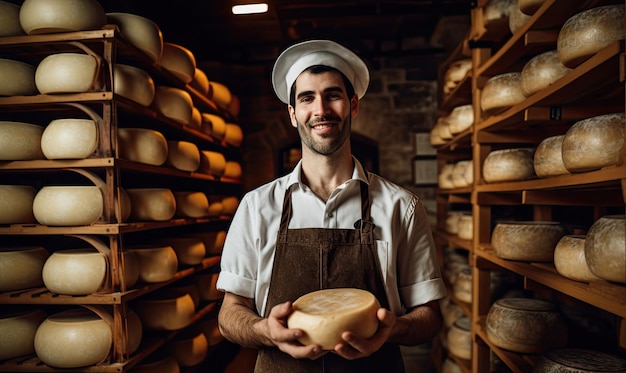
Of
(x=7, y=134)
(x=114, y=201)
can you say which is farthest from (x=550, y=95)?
(x=7, y=134)

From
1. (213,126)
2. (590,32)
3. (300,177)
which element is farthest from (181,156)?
(590,32)

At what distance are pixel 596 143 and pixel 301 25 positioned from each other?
3577 mm

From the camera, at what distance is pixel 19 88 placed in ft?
7.56

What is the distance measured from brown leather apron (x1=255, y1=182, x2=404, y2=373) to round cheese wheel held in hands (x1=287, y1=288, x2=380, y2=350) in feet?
0.72

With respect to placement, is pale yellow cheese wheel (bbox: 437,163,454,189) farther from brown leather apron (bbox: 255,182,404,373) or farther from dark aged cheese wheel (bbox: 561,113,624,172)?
brown leather apron (bbox: 255,182,404,373)

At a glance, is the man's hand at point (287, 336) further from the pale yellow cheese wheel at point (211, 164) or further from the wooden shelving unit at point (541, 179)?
the pale yellow cheese wheel at point (211, 164)

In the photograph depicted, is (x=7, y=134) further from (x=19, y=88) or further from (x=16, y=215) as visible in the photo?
(x=16, y=215)

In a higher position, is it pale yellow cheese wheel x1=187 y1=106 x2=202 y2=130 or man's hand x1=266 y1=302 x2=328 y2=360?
pale yellow cheese wheel x1=187 y1=106 x2=202 y2=130

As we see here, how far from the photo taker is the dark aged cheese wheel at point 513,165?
2.28 metres

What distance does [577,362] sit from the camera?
1703 millimetres

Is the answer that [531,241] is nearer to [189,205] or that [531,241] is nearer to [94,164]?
[94,164]

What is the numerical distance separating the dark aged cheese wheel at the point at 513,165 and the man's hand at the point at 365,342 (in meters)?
1.45

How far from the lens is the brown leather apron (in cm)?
146

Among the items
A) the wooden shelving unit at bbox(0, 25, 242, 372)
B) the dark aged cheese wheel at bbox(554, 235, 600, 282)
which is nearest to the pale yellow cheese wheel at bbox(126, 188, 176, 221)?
the wooden shelving unit at bbox(0, 25, 242, 372)
